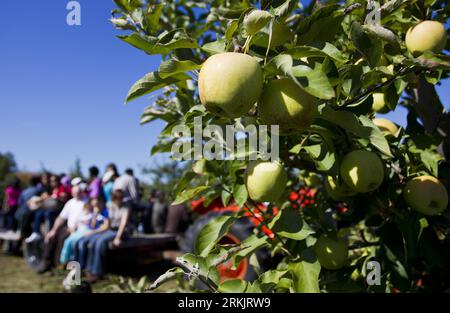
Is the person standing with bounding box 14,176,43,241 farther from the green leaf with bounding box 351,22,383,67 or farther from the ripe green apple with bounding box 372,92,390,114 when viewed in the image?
the green leaf with bounding box 351,22,383,67

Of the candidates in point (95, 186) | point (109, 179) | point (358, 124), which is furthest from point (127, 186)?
point (358, 124)

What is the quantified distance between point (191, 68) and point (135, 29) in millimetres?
606

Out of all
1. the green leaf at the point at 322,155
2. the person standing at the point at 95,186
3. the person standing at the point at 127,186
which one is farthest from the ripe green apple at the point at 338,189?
the person standing at the point at 95,186

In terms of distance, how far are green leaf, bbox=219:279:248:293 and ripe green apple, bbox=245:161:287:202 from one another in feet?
0.87

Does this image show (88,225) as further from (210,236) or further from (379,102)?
(379,102)

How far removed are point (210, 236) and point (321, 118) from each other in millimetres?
493

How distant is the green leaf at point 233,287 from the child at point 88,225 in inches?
199

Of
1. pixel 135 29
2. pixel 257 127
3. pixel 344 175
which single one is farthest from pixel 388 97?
pixel 135 29

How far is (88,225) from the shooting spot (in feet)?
20.0

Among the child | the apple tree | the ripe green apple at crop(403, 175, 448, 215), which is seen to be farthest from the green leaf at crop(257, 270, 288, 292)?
the child

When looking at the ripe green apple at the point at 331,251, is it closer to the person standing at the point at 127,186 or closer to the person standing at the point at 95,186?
the person standing at the point at 127,186

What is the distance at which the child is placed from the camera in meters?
5.94

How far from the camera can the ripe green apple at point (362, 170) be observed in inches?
45.0
